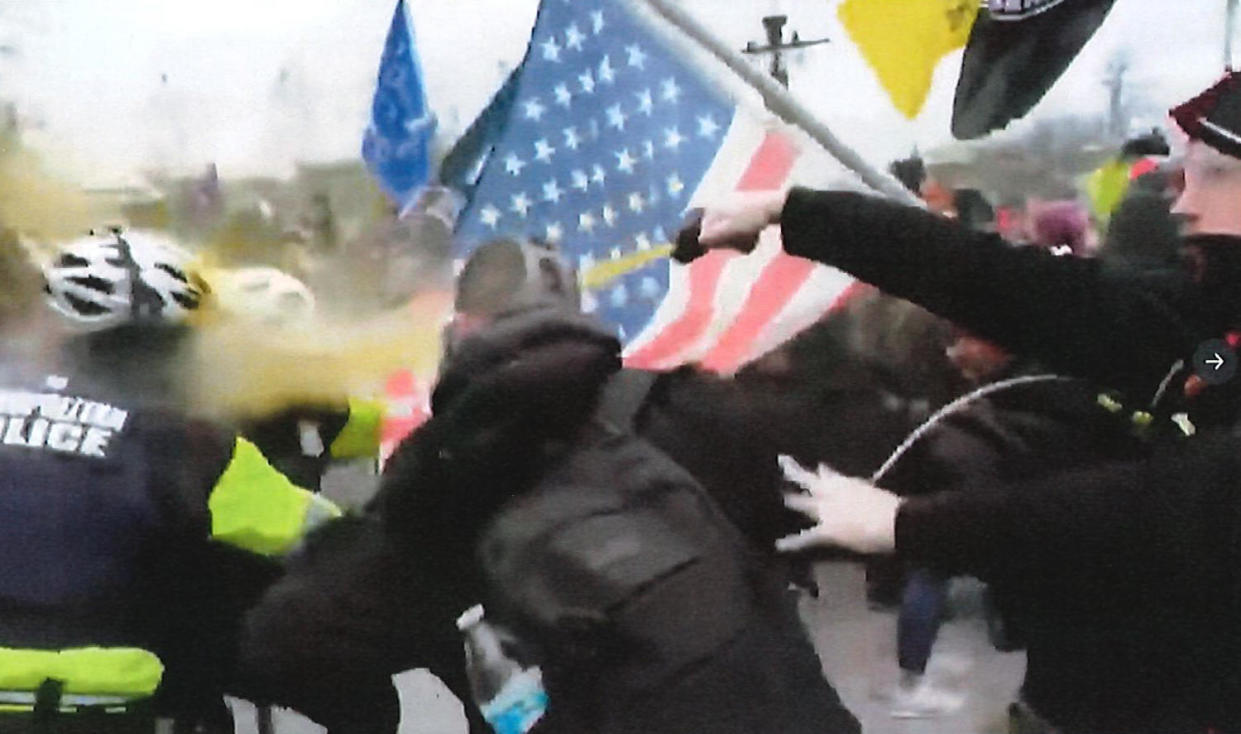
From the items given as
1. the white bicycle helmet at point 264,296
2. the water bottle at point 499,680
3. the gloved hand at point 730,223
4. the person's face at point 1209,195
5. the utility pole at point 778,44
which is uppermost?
the utility pole at point 778,44

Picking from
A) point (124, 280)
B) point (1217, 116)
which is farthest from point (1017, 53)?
point (124, 280)

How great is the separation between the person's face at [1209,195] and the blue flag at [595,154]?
0.54 metres

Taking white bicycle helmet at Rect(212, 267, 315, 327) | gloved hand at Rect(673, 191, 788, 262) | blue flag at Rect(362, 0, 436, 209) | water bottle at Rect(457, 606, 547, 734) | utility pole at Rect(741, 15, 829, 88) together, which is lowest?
water bottle at Rect(457, 606, 547, 734)

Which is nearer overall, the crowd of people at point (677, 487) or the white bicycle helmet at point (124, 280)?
the crowd of people at point (677, 487)

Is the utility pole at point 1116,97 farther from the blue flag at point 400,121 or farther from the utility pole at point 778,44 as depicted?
the blue flag at point 400,121

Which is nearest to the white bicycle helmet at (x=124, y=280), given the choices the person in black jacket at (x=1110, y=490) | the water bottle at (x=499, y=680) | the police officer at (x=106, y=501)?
the police officer at (x=106, y=501)

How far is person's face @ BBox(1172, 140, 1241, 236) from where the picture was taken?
4.87 feet

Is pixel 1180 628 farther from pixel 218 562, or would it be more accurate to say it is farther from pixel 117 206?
pixel 117 206

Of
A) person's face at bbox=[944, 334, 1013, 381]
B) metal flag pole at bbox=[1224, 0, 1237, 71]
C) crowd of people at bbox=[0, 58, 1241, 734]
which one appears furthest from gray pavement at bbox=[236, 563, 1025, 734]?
metal flag pole at bbox=[1224, 0, 1237, 71]

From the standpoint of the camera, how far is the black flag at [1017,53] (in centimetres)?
153

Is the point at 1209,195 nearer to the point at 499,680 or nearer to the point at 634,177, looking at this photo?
the point at 634,177

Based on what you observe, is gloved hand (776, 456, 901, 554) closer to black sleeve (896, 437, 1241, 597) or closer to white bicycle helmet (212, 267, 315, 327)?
black sleeve (896, 437, 1241, 597)

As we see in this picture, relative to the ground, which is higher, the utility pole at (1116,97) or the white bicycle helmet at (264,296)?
the utility pole at (1116,97)

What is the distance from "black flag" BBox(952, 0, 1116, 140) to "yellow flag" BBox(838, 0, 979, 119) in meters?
0.03
